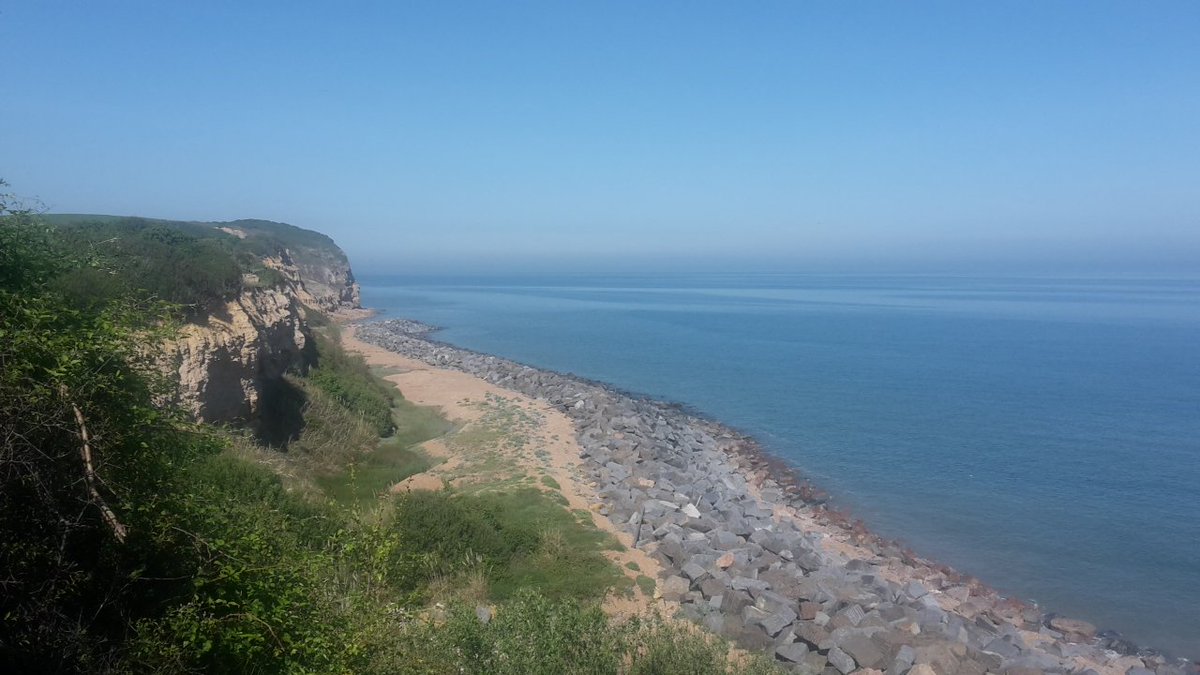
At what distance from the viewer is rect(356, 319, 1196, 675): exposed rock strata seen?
35.7 ft

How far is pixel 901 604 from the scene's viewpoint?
13.2 meters

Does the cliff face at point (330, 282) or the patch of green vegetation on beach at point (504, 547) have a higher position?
the cliff face at point (330, 282)

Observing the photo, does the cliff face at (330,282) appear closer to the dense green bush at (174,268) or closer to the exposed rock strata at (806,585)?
the dense green bush at (174,268)

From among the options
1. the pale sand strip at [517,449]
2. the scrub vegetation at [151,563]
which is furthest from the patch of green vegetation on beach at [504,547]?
the scrub vegetation at [151,563]

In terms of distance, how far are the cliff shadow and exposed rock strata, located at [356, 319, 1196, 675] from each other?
28.4ft

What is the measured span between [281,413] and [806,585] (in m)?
14.7

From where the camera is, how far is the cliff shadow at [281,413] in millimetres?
18453

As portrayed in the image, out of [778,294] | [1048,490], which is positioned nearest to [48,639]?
[1048,490]

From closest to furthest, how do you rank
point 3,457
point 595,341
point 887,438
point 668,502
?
point 3,457, point 668,502, point 887,438, point 595,341

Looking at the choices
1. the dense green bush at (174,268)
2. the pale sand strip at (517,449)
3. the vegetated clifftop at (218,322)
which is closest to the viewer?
the pale sand strip at (517,449)

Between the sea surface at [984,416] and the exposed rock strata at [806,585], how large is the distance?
57.6 inches

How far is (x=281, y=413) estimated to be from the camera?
1969 cm

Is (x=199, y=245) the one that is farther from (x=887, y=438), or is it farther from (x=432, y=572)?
(x=887, y=438)

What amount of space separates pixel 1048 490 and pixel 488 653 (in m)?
22.1
